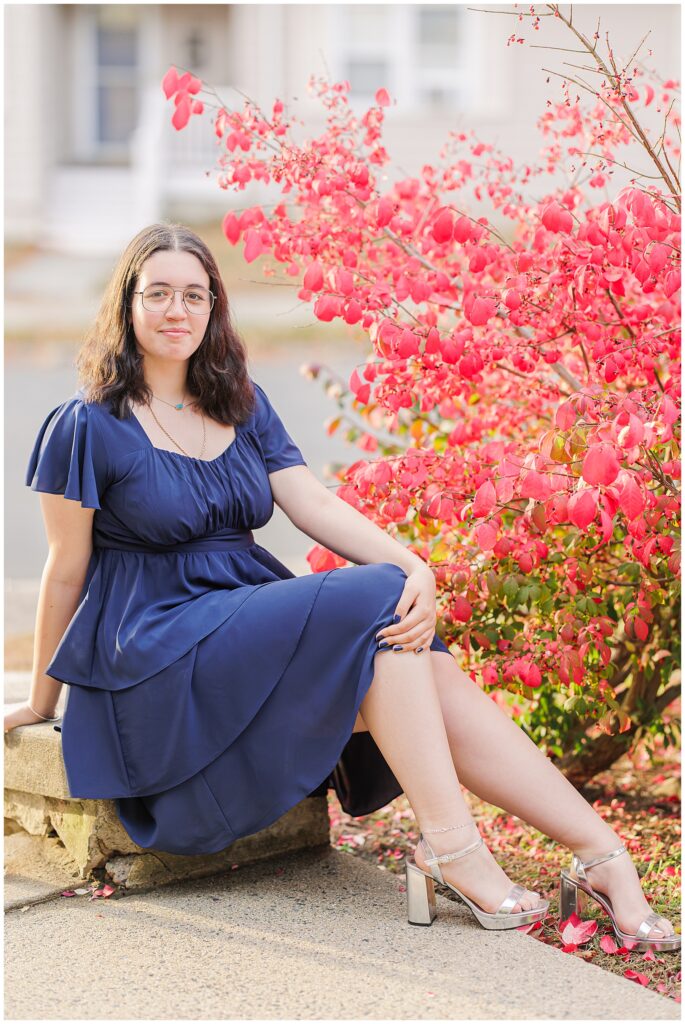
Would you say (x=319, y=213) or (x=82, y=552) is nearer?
(x=82, y=552)

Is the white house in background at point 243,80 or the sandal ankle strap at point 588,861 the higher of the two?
the white house in background at point 243,80

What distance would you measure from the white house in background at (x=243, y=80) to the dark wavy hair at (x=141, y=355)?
37.4 feet

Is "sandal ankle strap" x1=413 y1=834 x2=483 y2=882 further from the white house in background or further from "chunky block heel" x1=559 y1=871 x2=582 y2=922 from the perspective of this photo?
the white house in background

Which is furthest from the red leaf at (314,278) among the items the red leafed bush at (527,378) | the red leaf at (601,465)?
the red leaf at (601,465)

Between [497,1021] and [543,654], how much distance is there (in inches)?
36.7

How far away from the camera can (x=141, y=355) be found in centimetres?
277

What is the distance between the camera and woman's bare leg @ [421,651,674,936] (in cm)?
248

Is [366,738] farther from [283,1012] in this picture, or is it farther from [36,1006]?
[36,1006]

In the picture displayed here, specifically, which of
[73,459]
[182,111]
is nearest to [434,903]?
[73,459]

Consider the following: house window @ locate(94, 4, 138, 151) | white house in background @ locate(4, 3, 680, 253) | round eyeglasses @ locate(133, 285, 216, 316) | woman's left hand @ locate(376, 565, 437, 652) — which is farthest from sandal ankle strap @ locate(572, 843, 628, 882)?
house window @ locate(94, 4, 138, 151)

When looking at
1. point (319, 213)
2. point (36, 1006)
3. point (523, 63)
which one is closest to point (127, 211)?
point (523, 63)

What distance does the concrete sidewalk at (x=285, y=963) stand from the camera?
212 centimetres

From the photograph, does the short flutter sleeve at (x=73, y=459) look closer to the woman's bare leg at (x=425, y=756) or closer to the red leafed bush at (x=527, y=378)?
the red leafed bush at (x=527, y=378)

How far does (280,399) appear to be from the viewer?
1036 cm
